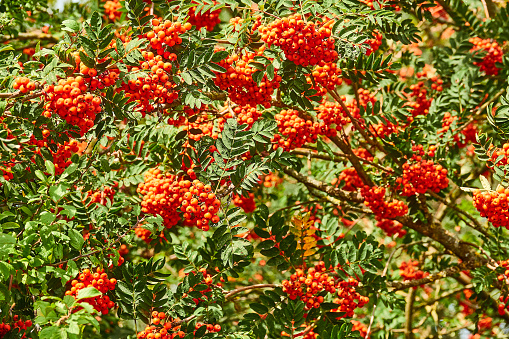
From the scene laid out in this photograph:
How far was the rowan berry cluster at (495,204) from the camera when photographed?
313 cm

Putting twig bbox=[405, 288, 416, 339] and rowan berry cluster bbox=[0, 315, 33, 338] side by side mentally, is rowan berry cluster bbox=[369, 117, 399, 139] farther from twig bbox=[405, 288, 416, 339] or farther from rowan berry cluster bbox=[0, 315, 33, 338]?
rowan berry cluster bbox=[0, 315, 33, 338]

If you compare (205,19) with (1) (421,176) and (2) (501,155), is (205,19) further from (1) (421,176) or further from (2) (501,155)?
(2) (501,155)

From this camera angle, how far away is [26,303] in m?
2.96

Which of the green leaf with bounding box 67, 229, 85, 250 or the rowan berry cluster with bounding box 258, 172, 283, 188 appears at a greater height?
the green leaf with bounding box 67, 229, 85, 250

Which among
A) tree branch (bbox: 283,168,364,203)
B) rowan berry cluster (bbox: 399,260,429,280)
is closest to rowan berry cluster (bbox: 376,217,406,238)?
rowan berry cluster (bbox: 399,260,429,280)

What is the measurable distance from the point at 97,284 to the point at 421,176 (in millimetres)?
2403

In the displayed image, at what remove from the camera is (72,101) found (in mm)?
2498

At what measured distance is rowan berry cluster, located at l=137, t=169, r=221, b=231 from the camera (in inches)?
113

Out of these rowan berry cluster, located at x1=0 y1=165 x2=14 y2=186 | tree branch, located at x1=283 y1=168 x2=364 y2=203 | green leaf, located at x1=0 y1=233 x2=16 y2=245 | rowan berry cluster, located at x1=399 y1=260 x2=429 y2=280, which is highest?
green leaf, located at x1=0 y1=233 x2=16 y2=245

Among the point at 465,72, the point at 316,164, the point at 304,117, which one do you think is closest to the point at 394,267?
the point at 316,164

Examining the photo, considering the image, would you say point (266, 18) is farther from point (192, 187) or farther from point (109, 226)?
point (109, 226)

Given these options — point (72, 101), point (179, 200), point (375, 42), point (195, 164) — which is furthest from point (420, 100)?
point (72, 101)

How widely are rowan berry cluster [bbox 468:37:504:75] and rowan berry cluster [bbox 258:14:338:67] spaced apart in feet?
8.08

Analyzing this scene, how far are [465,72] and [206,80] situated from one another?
9.26 ft
